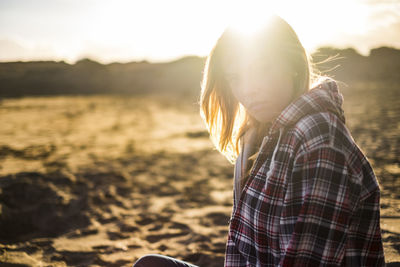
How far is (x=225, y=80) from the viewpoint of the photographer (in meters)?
1.52

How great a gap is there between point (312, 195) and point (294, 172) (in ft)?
0.28

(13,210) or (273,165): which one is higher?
(273,165)

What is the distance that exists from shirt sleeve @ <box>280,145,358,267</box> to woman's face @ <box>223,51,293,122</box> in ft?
1.08

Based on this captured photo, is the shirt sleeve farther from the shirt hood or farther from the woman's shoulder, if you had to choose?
the shirt hood

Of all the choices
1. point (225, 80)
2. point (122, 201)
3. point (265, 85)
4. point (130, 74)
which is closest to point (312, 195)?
point (265, 85)

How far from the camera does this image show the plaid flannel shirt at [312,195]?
2.88 feet

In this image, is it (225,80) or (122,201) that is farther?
(122,201)

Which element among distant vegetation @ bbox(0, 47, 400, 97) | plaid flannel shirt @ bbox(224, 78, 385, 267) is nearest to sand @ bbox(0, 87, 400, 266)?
plaid flannel shirt @ bbox(224, 78, 385, 267)

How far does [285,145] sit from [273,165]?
7cm

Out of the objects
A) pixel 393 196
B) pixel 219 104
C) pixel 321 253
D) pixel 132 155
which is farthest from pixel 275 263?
pixel 132 155

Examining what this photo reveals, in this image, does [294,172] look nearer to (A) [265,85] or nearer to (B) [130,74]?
(A) [265,85]

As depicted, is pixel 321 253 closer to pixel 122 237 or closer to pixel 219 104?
pixel 219 104

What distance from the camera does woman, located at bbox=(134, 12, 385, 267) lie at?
882 millimetres

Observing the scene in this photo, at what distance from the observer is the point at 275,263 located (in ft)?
3.37
